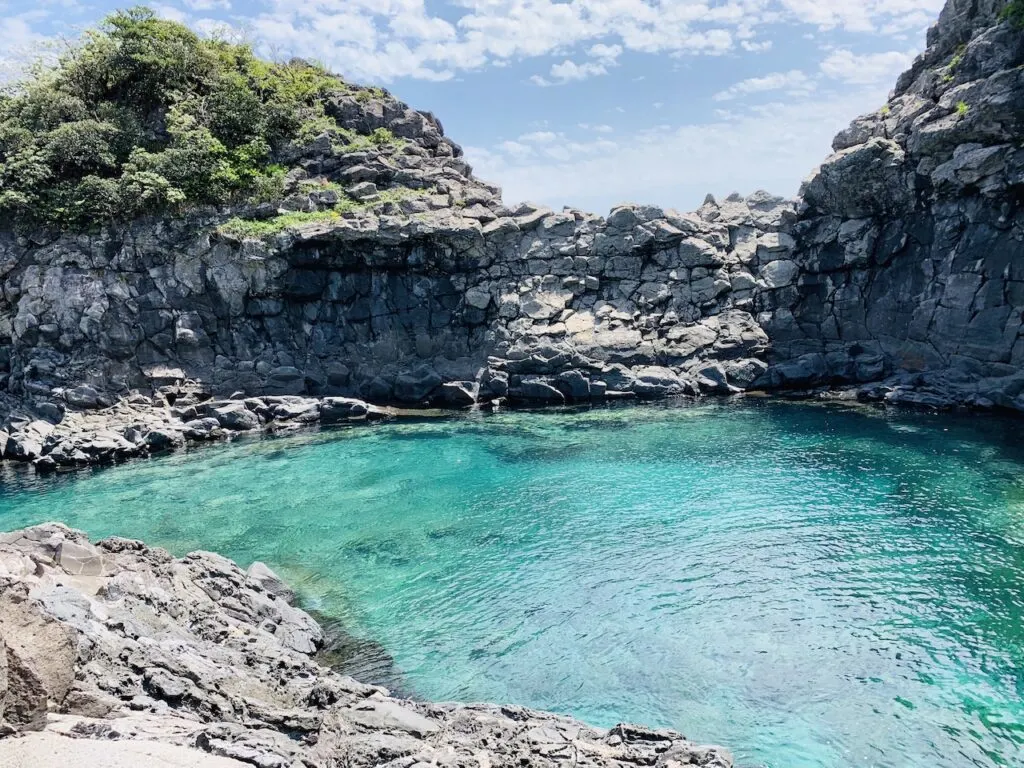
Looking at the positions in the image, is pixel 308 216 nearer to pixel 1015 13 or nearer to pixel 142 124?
→ pixel 142 124

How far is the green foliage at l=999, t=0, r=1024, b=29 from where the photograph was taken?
28469mm

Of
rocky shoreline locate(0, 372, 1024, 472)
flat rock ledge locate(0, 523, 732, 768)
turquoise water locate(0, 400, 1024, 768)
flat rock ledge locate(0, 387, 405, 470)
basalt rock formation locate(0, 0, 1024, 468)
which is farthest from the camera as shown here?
basalt rock formation locate(0, 0, 1024, 468)

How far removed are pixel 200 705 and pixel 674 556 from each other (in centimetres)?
1147

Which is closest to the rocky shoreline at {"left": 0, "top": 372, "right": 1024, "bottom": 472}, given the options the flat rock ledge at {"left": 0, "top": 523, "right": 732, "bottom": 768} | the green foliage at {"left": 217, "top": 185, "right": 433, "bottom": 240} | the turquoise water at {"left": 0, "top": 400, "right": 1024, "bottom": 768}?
the turquoise water at {"left": 0, "top": 400, "right": 1024, "bottom": 768}

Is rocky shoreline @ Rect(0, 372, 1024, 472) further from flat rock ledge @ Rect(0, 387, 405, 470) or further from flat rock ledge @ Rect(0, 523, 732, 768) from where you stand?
flat rock ledge @ Rect(0, 523, 732, 768)

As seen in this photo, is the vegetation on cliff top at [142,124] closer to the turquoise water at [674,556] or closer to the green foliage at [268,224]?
the green foliage at [268,224]

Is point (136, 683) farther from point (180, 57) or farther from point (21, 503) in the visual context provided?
point (180, 57)

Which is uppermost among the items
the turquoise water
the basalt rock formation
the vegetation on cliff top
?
the vegetation on cliff top

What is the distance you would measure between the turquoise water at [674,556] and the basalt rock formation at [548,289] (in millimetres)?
5314

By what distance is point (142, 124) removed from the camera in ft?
128

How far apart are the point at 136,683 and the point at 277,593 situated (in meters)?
7.19

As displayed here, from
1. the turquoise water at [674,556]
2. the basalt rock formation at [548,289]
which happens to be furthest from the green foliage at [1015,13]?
the turquoise water at [674,556]

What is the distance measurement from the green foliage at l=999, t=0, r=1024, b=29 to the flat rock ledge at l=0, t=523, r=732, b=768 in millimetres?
32268

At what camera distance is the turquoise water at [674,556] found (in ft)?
38.8
